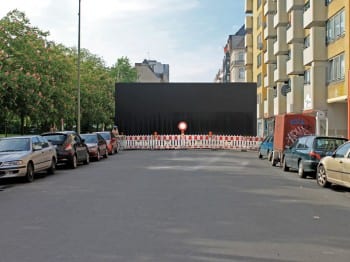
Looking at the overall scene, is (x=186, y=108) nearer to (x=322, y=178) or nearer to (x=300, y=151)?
(x=300, y=151)

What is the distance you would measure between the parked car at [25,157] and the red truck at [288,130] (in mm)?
9789

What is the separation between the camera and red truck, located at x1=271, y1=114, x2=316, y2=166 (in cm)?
2380

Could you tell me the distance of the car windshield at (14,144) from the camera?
1789cm

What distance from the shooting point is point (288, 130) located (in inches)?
942

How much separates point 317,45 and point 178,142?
12.3 m

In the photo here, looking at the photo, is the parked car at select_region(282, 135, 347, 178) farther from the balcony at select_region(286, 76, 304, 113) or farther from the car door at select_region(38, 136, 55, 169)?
the balcony at select_region(286, 76, 304, 113)

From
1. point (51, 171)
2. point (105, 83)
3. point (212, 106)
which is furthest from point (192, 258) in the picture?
point (105, 83)

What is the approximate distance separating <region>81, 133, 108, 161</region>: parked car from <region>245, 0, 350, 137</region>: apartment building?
1217 cm

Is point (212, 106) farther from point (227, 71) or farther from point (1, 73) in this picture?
point (227, 71)

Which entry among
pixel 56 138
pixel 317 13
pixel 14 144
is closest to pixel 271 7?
pixel 317 13

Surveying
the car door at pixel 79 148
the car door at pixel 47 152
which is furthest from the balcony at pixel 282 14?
the car door at pixel 47 152

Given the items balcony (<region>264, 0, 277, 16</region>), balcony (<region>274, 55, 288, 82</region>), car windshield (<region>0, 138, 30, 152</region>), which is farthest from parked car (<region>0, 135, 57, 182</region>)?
balcony (<region>264, 0, 277, 16</region>)

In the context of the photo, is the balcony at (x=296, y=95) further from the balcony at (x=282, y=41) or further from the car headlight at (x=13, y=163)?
the car headlight at (x=13, y=163)

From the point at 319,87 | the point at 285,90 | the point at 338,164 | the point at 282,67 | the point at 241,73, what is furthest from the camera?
the point at 241,73
